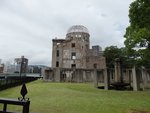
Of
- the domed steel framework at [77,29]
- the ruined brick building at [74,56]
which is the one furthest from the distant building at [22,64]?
the domed steel framework at [77,29]

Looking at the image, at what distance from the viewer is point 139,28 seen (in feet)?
53.0

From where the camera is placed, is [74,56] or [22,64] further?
[74,56]

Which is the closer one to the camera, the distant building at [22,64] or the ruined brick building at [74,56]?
the distant building at [22,64]

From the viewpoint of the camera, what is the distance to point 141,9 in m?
15.7

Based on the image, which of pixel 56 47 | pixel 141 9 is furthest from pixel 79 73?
pixel 56 47

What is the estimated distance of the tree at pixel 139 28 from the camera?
48.6ft

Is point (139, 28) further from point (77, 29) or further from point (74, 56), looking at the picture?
point (77, 29)

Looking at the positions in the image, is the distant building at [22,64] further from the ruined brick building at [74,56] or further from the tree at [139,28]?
the tree at [139,28]

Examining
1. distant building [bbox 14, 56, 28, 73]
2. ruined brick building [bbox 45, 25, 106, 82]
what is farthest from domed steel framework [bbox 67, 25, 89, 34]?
distant building [bbox 14, 56, 28, 73]

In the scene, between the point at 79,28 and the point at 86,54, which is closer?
the point at 86,54

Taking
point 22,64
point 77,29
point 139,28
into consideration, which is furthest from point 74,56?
point 139,28

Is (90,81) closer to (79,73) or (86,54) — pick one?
(79,73)

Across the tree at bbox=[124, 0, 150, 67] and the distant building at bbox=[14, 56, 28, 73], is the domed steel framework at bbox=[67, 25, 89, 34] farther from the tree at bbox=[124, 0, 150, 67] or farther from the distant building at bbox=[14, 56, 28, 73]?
the tree at bbox=[124, 0, 150, 67]

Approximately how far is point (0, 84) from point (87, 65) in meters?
36.1
